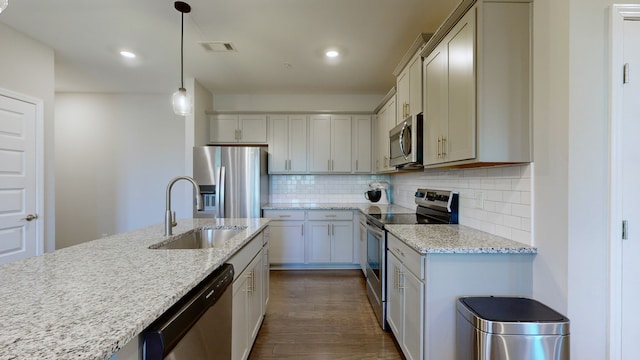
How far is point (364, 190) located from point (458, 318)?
3099 mm

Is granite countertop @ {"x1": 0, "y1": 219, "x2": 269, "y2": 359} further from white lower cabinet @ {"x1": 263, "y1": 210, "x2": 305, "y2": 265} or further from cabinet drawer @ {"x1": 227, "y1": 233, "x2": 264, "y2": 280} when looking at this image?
white lower cabinet @ {"x1": 263, "y1": 210, "x2": 305, "y2": 265}

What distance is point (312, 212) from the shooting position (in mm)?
3906

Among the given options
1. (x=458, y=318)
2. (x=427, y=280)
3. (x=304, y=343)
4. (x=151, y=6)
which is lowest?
(x=304, y=343)

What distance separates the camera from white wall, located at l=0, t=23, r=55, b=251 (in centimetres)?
257

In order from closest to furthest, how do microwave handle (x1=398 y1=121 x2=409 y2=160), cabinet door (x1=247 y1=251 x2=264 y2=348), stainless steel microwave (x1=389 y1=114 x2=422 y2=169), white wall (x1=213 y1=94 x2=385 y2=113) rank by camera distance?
1. cabinet door (x1=247 y1=251 x2=264 y2=348)
2. stainless steel microwave (x1=389 y1=114 x2=422 y2=169)
3. microwave handle (x1=398 y1=121 x2=409 y2=160)
4. white wall (x1=213 y1=94 x2=385 y2=113)

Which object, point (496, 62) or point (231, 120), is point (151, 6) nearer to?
point (231, 120)

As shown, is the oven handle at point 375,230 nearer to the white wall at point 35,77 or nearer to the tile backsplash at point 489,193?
the tile backsplash at point 489,193

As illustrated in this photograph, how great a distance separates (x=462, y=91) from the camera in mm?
1718

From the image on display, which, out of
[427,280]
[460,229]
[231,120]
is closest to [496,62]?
[460,229]

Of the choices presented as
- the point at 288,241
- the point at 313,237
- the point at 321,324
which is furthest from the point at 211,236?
the point at 313,237

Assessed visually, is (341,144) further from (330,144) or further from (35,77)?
(35,77)

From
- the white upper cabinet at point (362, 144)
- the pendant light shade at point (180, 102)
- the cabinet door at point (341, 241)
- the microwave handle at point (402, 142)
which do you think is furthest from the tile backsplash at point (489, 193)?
the pendant light shade at point (180, 102)

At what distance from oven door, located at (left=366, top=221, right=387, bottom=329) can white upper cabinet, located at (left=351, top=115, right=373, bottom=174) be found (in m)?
1.49

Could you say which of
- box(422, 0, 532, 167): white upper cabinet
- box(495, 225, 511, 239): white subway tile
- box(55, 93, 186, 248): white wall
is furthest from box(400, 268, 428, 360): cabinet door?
box(55, 93, 186, 248): white wall
